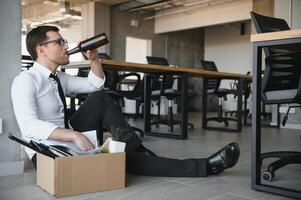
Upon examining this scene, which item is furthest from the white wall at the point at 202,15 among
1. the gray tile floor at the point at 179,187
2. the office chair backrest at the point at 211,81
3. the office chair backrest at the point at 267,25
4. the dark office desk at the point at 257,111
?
the dark office desk at the point at 257,111

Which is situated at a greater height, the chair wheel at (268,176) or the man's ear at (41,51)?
the man's ear at (41,51)

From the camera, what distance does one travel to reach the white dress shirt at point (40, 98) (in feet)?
5.14

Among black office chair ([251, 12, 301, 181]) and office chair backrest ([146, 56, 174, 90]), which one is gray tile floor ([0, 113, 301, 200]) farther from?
office chair backrest ([146, 56, 174, 90])

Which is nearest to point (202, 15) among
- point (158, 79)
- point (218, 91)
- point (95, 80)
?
point (218, 91)

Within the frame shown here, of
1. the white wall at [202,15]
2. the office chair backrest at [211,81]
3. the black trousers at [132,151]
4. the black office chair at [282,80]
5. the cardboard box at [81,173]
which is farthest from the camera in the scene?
the white wall at [202,15]

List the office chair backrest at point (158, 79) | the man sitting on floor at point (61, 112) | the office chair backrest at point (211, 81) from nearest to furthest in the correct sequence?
the man sitting on floor at point (61, 112) → the office chair backrest at point (158, 79) → the office chair backrest at point (211, 81)

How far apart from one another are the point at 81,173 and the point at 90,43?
0.71m

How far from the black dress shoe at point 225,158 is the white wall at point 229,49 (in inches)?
338

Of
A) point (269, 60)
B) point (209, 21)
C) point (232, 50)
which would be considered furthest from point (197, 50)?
point (269, 60)

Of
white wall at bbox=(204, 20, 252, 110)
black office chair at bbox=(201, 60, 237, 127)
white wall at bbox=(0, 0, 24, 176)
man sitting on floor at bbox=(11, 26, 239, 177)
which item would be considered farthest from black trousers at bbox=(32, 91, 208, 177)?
white wall at bbox=(204, 20, 252, 110)

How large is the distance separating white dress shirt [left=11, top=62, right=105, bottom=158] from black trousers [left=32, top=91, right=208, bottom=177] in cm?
14

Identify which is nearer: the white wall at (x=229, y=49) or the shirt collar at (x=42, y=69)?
the shirt collar at (x=42, y=69)

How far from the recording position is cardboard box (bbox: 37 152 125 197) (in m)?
1.49

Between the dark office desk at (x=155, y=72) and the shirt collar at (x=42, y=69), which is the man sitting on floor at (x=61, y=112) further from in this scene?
the dark office desk at (x=155, y=72)
